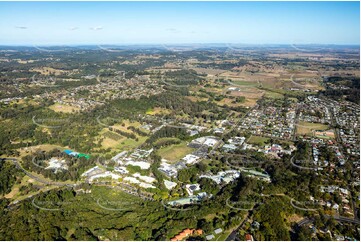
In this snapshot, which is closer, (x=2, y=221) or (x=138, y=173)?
(x=2, y=221)

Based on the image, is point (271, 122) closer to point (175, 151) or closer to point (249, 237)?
point (175, 151)

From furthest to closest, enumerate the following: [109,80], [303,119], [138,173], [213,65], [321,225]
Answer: [213,65], [109,80], [303,119], [138,173], [321,225]

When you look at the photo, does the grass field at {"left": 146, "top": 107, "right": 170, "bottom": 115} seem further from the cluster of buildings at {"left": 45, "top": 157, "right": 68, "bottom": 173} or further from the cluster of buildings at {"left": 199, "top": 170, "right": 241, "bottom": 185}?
the cluster of buildings at {"left": 199, "top": 170, "right": 241, "bottom": 185}

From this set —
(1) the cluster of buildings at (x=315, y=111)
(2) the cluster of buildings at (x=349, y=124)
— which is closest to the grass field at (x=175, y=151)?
(2) the cluster of buildings at (x=349, y=124)

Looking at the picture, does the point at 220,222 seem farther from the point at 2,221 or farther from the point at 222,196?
the point at 2,221

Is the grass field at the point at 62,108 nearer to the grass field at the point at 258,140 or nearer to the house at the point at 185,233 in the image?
the grass field at the point at 258,140

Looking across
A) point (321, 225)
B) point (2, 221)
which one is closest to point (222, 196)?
point (321, 225)
